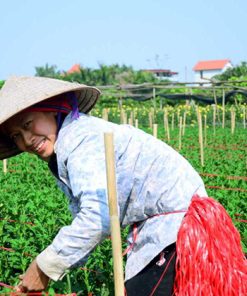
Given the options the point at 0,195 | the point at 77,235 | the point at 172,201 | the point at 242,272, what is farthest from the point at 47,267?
the point at 0,195

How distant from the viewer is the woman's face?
Result: 236 centimetres

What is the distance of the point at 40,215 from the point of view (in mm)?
5336

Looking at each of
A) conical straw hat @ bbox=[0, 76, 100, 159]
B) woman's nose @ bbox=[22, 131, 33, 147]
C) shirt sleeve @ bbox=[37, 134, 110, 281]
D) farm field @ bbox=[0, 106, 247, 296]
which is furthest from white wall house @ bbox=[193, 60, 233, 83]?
shirt sleeve @ bbox=[37, 134, 110, 281]

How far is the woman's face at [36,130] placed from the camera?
2363 millimetres

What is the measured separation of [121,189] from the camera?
236 cm

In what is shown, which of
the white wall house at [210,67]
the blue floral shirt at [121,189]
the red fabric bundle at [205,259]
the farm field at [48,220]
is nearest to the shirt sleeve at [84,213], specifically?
the blue floral shirt at [121,189]

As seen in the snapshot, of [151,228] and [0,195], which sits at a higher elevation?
[151,228]

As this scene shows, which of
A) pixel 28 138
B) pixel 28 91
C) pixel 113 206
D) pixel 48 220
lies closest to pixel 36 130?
pixel 28 138

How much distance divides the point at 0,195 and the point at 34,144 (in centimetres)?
462

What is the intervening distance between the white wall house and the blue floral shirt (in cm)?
10065

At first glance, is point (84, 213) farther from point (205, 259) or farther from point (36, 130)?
point (205, 259)

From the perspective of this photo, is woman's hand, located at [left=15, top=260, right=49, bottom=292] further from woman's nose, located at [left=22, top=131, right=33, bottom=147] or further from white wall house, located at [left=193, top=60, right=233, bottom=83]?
white wall house, located at [left=193, top=60, right=233, bottom=83]

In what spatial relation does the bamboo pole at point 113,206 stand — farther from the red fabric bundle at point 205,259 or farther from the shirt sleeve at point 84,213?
the red fabric bundle at point 205,259

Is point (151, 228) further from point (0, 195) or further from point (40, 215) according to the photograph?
point (0, 195)
